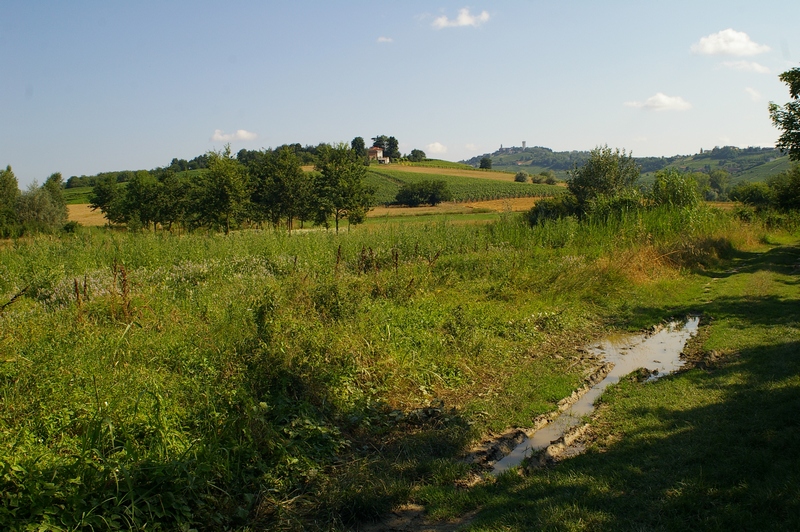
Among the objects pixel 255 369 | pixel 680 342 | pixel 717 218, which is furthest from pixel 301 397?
pixel 717 218

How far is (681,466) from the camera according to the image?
456cm

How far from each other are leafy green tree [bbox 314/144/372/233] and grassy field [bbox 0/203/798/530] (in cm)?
2376

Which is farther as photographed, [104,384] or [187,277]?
[187,277]

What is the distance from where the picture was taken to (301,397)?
19.8ft

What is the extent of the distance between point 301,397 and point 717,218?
23.8 meters

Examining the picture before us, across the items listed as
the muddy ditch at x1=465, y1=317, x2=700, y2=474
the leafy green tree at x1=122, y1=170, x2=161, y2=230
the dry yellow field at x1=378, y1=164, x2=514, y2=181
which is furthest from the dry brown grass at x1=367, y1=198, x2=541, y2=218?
the muddy ditch at x1=465, y1=317, x2=700, y2=474

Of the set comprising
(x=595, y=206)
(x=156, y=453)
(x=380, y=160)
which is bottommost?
(x=156, y=453)

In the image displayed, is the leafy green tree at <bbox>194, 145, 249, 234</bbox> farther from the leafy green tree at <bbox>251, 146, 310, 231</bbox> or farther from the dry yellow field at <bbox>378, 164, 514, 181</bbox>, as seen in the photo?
the dry yellow field at <bbox>378, 164, 514, 181</bbox>

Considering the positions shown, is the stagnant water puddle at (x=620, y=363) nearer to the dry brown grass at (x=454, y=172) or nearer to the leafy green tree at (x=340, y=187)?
the leafy green tree at (x=340, y=187)

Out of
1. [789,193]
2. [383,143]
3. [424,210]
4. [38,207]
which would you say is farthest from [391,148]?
[789,193]

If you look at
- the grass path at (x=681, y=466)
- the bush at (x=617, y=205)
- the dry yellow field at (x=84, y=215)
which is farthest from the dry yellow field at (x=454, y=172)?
the grass path at (x=681, y=466)

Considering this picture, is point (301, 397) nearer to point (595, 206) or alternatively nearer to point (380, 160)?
Answer: point (595, 206)

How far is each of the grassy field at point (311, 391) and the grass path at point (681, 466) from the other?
3 cm

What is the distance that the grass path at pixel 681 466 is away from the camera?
3.79 meters
